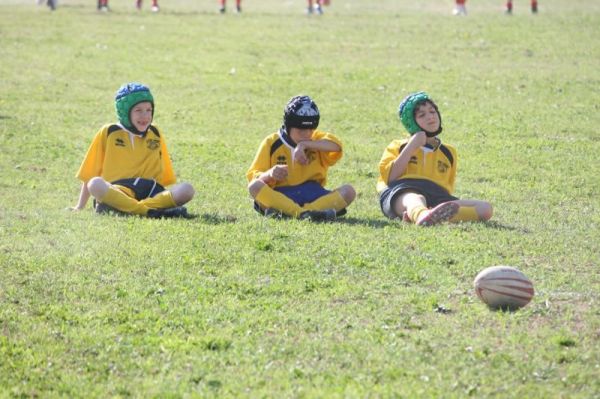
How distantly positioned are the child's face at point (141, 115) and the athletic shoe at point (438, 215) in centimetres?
287

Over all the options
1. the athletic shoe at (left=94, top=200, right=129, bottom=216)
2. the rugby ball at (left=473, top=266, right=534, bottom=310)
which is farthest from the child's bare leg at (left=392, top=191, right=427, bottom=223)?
the rugby ball at (left=473, top=266, right=534, bottom=310)

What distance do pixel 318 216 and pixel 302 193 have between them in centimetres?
46

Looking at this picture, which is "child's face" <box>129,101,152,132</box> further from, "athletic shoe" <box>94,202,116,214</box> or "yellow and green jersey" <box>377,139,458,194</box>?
"yellow and green jersey" <box>377,139,458,194</box>

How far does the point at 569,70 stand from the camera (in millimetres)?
21625

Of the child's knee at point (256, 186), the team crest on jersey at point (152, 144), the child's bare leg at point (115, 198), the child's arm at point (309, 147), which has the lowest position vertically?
the child's bare leg at point (115, 198)

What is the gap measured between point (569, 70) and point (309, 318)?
1552cm

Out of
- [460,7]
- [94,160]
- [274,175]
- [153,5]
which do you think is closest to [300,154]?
[274,175]

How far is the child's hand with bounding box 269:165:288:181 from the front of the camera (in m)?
10.3

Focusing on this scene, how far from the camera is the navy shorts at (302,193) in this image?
10.6 metres

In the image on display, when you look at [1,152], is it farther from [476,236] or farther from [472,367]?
[472,367]

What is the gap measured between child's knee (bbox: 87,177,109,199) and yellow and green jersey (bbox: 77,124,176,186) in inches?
16.3

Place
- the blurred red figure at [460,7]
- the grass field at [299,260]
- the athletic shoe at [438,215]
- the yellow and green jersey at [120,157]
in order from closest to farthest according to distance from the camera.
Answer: the grass field at [299,260]
the athletic shoe at [438,215]
the yellow and green jersey at [120,157]
the blurred red figure at [460,7]

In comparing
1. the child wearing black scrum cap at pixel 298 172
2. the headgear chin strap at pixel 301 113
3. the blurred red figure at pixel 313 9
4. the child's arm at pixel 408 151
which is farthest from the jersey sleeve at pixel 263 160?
the blurred red figure at pixel 313 9

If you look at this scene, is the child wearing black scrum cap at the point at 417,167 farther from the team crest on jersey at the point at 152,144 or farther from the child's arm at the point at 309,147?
the team crest on jersey at the point at 152,144
